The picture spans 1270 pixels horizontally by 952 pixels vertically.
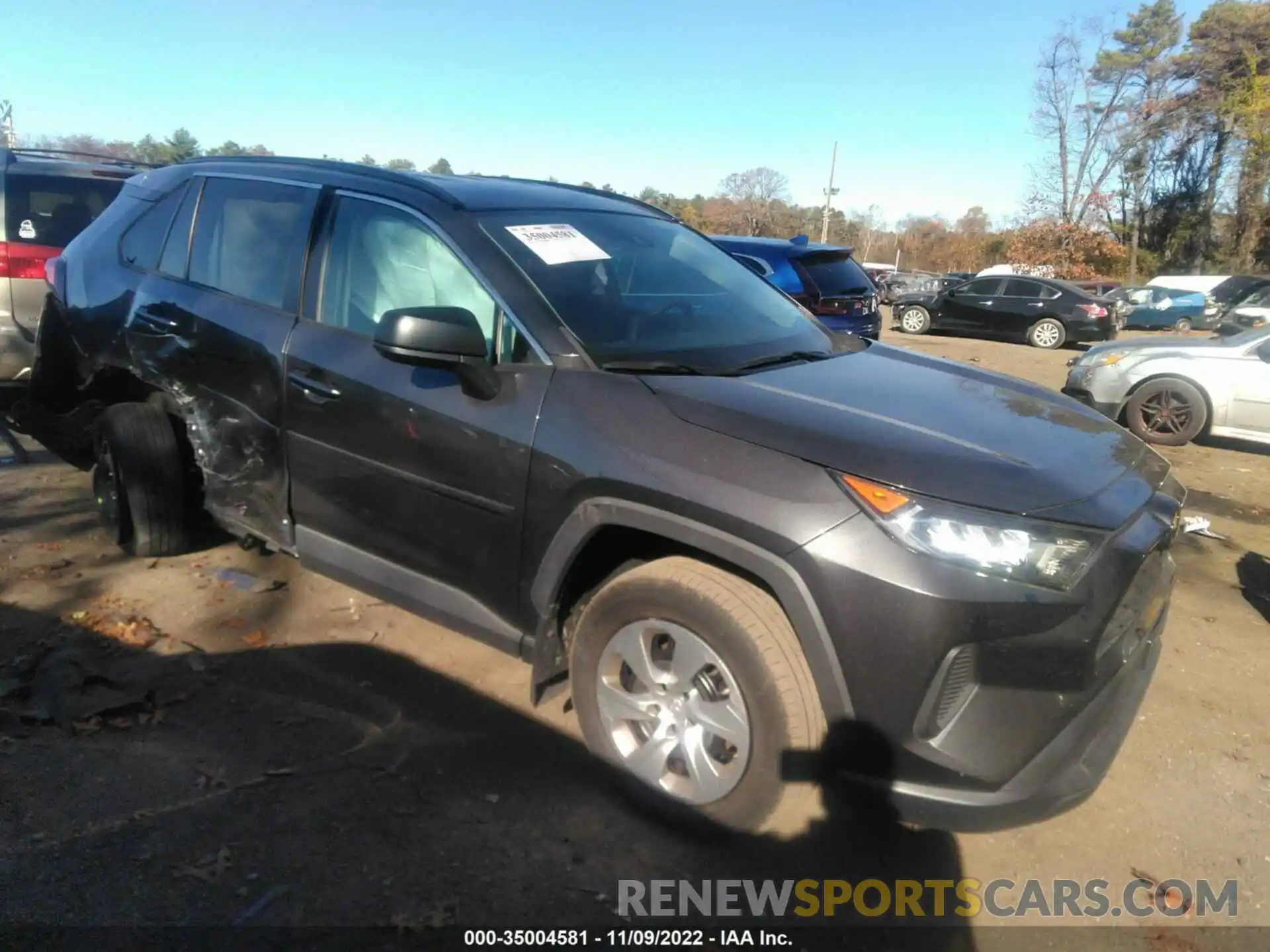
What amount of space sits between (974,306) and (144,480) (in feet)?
60.7

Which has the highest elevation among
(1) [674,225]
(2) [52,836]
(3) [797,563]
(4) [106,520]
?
(1) [674,225]

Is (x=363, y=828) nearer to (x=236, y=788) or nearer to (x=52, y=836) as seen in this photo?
(x=236, y=788)

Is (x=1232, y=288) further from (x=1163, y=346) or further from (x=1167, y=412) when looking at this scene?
(x=1167, y=412)

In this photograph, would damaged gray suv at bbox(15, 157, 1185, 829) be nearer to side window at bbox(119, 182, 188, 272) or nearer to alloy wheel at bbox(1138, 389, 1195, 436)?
side window at bbox(119, 182, 188, 272)

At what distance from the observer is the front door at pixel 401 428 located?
9.15 ft

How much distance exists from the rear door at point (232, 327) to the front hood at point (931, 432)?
5.33 feet

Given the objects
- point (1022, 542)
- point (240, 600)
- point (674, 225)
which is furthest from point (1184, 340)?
point (240, 600)

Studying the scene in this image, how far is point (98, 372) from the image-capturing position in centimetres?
420

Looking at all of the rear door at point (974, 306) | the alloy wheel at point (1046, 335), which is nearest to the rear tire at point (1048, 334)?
the alloy wheel at point (1046, 335)

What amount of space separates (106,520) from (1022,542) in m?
4.16

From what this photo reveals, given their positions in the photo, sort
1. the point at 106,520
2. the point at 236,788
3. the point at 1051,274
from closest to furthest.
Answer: the point at 236,788, the point at 106,520, the point at 1051,274

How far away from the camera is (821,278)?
9.62 metres

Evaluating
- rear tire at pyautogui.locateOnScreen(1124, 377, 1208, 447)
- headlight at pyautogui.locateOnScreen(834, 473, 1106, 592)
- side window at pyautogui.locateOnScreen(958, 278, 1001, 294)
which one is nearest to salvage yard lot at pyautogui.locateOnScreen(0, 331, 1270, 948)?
headlight at pyautogui.locateOnScreen(834, 473, 1106, 592)

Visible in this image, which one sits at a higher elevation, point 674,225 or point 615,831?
point 674,225
